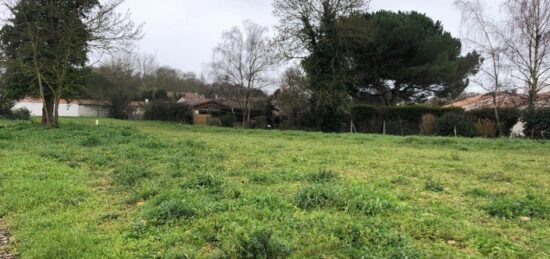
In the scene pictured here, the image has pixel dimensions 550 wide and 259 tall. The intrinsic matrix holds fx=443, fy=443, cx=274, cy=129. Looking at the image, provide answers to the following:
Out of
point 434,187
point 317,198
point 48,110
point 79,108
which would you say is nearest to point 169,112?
point 48,110

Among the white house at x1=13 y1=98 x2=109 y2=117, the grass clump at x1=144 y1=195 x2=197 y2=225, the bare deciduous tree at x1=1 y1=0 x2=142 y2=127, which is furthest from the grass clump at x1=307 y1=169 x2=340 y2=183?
the white house at x1=13 y1=98 x2=109 y2=117

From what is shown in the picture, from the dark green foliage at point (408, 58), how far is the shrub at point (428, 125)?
8498 millimetres

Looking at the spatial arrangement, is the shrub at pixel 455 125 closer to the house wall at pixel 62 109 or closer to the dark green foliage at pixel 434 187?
the dark green foliage at pixel 434 187

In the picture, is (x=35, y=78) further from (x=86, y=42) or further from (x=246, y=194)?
(x=246, y=194)

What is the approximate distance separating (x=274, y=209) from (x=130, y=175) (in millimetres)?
3933

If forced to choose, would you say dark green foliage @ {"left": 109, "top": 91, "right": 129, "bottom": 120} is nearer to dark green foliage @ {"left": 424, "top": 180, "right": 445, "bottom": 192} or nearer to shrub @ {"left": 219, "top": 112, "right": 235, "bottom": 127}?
shrub @ {"left": 219, "top": 112, "right": 235, "bottom": 127}

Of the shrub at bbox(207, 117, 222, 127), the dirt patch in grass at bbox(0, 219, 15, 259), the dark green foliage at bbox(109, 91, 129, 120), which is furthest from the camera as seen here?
the dark green foliage at bbox(109, 91, 129, 120)

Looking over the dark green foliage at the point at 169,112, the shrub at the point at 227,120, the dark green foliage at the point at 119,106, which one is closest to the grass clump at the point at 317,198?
the shrub at the point at 227,120

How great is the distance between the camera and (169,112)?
51781 millimetres

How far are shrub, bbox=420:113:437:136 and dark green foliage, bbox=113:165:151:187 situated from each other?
20.8m

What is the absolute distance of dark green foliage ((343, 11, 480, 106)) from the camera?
35.1 m

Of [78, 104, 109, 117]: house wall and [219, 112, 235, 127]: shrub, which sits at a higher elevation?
[78, 104, 109, 117]: house wall

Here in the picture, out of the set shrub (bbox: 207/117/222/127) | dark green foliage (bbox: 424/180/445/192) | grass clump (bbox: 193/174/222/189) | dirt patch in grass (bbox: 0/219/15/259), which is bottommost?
dirt patch in grass (bbox: 0/219/15/259)

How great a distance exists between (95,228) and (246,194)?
191 cm
